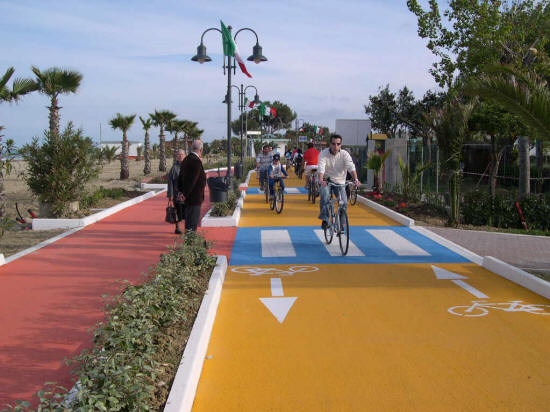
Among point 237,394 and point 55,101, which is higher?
point 55,101

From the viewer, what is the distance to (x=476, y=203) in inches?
520

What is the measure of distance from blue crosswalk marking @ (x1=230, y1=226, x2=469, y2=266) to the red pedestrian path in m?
0.43

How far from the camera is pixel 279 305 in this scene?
5965 mm

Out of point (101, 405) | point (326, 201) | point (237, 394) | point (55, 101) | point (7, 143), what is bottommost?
point (237, 394)

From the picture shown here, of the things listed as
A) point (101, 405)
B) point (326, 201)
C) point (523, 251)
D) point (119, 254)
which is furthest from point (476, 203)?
point (101, 405)

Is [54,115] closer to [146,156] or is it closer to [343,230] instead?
[343,230]

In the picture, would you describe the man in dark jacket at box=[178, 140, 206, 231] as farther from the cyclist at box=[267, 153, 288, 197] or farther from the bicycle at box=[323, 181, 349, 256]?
the cyclist at box=[267, 153, 288, 197]

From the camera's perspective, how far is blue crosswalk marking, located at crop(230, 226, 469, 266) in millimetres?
8383

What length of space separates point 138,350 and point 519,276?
5.24m

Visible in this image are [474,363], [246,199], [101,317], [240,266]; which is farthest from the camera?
[246,199]

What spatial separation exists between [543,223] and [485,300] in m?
8.35

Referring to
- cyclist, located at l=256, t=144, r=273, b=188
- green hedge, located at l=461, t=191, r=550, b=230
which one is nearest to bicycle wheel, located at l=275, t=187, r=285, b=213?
cyclist, located at l=256, t=144, r=273, b=188

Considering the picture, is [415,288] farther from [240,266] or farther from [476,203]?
[476,203]

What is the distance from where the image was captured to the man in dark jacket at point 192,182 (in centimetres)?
862
